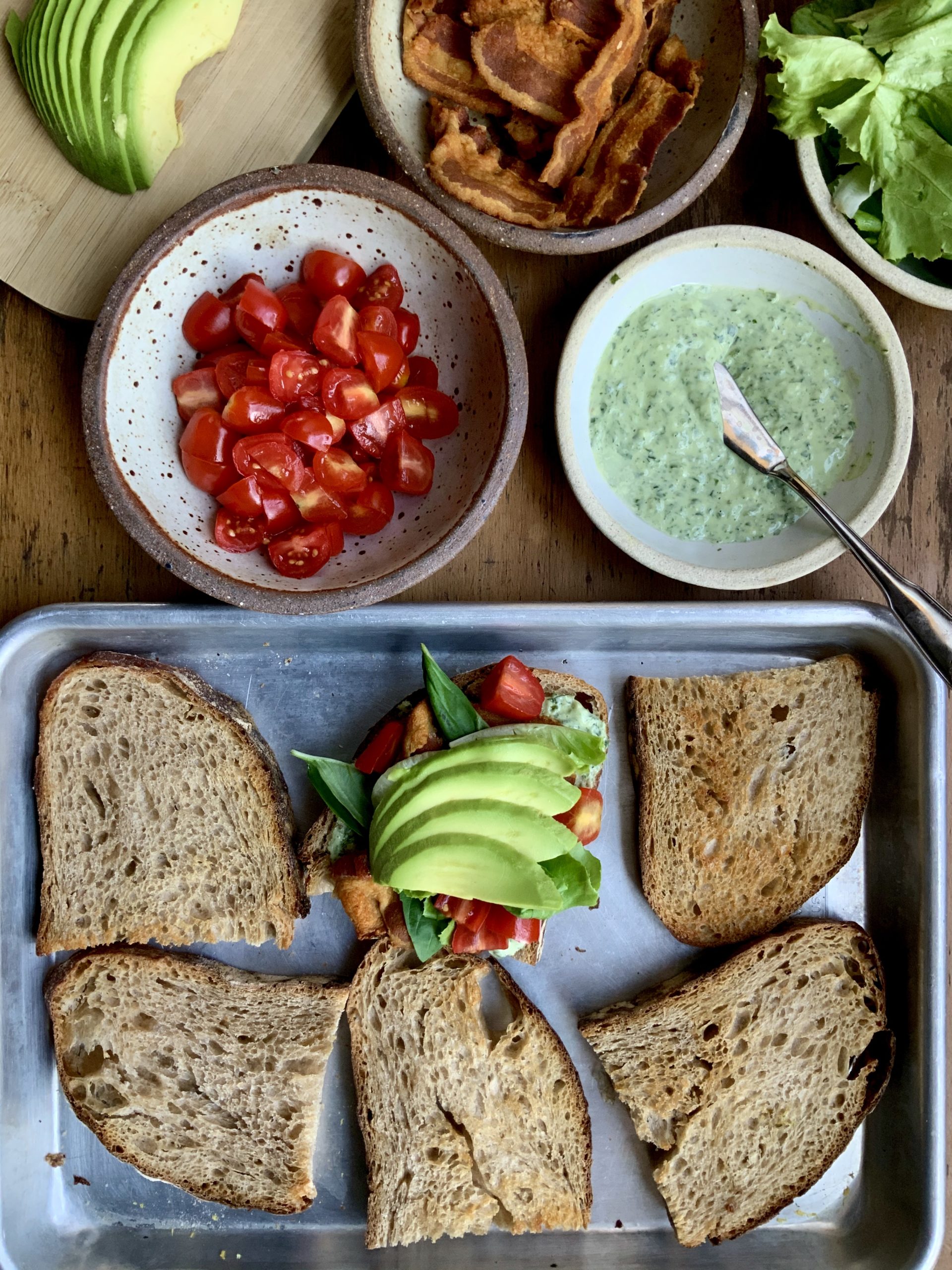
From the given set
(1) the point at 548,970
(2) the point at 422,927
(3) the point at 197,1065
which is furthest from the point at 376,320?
(3) the point at 197,1065

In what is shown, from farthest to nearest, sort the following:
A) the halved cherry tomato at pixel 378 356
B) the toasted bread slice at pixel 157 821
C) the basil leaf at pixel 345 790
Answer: the toasted bread slice at pixel 157 821 < the basil leaf at pixel 345 790 < the halved cherry tomato at pixel 378 356

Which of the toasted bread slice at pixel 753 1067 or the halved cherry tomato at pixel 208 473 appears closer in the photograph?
the halved cherry tomato at pixel 208 473

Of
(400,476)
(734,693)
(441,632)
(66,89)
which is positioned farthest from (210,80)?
(734,693)

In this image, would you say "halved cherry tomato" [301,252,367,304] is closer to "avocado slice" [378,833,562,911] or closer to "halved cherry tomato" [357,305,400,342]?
"halved cherry tomato" [357,305,400,342]

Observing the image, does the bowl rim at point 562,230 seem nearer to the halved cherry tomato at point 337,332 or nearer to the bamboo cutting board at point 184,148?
the bamboo cutting board at point 184,148

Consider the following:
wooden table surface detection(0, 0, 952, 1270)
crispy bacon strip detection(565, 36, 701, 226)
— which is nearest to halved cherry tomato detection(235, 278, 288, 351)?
wooden table surface detection(0, 0, 952, 1270)

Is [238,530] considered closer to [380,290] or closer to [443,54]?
[380,290]

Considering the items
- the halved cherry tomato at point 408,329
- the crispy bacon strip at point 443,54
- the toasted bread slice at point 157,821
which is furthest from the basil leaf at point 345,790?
the crispy bacon strip at point 443,54

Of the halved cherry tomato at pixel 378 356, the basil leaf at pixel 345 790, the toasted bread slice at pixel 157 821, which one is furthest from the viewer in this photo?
the toasted bread slice at pixel 157 821
